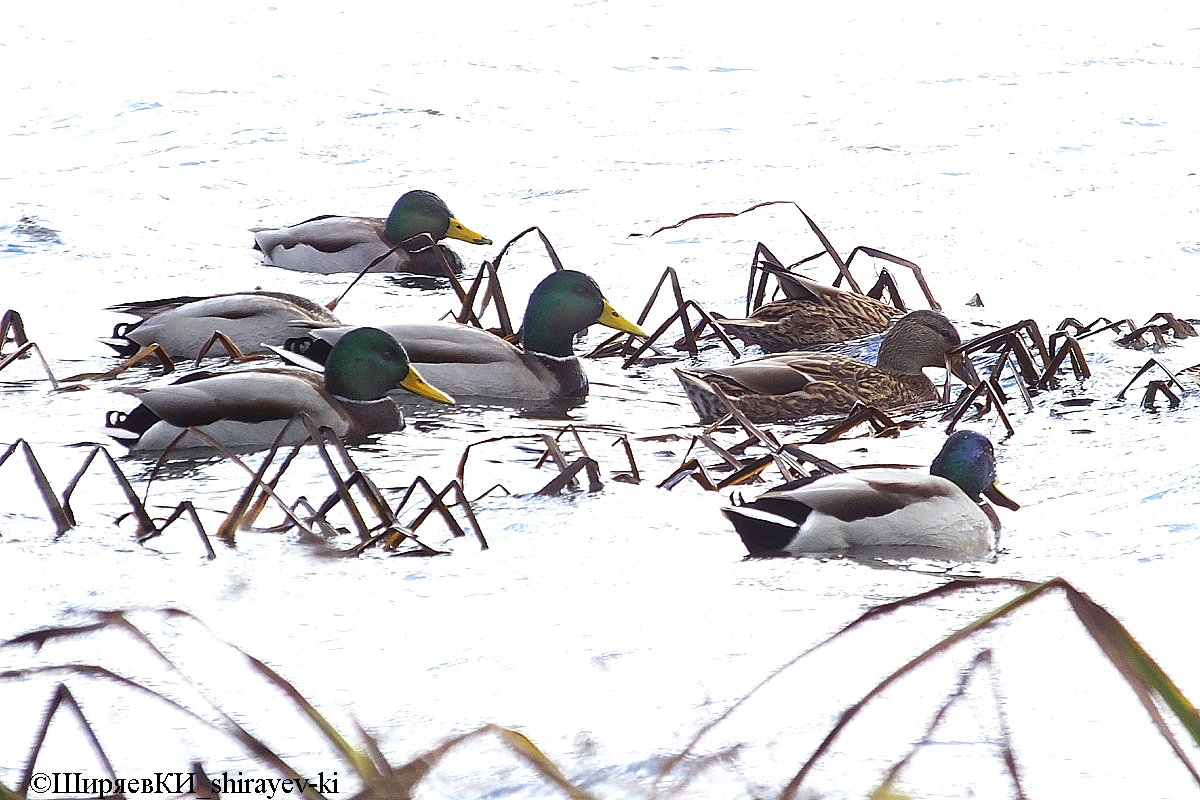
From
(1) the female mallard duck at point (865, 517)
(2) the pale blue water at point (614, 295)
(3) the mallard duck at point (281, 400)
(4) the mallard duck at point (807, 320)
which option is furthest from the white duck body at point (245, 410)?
(4) the mallard duck at point (807, 320)

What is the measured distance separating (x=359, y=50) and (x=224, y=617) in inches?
551

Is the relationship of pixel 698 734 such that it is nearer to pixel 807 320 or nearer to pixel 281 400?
pixel 281 400

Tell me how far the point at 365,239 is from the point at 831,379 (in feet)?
14.7

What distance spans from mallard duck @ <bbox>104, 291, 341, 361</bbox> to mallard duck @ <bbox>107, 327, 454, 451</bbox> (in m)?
0.85

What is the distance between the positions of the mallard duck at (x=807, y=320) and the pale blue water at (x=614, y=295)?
56cm

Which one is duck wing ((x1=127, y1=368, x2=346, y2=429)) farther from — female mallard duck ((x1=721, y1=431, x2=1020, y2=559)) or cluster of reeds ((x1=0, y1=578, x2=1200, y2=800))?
cluster of reeds ((x1=0, y1=578, x2=1200, y2=800))

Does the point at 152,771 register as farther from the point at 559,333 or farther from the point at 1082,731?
the point at 559,333

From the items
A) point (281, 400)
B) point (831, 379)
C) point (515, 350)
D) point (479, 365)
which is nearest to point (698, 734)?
point (281, 400)

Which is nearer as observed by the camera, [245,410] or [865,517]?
[865,517]

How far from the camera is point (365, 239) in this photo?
9.83 metres

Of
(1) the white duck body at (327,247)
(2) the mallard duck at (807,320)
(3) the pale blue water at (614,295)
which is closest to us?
(3) the pale blue water at (614,295)

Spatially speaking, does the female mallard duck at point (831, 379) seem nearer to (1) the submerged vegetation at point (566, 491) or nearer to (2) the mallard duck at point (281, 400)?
(1) the submerged vegetation at point (566, 491)

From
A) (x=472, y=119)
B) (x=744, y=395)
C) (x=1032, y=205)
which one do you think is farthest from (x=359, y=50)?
(x=744, y=395)

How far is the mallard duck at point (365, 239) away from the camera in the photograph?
9.49 meters
